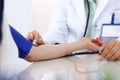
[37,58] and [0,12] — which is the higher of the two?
[0,12]

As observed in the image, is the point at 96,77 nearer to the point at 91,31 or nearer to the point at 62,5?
the point at 91,31

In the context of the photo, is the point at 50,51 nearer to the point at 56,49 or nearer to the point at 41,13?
the point at 56,49

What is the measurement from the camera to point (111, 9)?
952mm

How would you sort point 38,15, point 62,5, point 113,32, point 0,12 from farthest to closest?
point 38,15, point 62,5, point 113,32, point 0,12

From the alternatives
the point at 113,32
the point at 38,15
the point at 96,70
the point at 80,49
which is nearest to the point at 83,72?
the point at 96,70

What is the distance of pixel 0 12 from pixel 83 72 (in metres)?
0.25

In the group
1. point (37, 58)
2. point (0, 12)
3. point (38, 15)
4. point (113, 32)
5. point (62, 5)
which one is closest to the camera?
point (0, 12)

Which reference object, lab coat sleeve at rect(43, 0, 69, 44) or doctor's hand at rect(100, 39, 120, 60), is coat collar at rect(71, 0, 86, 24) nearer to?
lab coat sleeve at rect(43, 0, 69, 44)

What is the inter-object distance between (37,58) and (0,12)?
8.3 inches

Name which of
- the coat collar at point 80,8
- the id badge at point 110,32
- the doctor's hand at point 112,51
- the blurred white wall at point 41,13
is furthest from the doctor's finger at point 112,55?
the blurred white wall at point 41,13

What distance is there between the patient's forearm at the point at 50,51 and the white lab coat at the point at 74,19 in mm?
212

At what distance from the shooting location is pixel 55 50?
68 centimetres

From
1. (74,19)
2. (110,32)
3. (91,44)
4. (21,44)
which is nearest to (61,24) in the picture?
(74,19)

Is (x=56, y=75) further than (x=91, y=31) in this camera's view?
No
